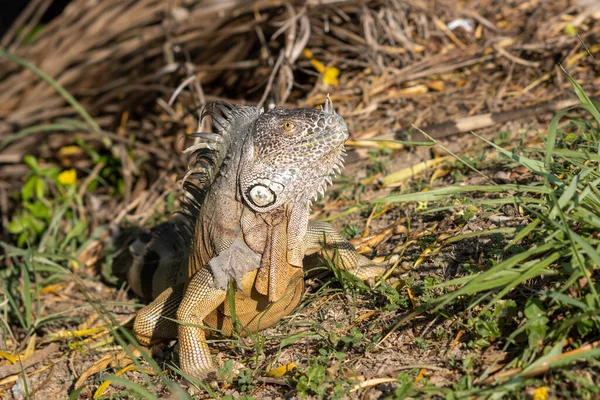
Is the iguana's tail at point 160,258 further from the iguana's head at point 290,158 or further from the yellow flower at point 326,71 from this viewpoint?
the yellow flower at point 326,71

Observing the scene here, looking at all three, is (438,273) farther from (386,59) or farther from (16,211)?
(16,211)

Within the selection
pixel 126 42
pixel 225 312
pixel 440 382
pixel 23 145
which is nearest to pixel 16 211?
pixel 23 145

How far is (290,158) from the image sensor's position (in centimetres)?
380

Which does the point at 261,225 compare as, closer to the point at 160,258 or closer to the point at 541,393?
the point at 160,258

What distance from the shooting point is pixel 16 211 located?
23.7 feet

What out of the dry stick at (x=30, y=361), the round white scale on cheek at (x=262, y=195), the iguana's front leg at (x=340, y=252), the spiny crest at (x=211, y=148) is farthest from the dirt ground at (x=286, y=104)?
the spiny crest at (x=211, y=148)

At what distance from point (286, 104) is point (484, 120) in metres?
2.04

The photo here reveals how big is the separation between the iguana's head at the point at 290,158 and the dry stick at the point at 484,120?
1.89 m

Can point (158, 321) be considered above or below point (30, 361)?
above

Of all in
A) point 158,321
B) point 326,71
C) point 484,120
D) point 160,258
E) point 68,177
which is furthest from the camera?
point 68,177

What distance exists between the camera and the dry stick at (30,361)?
452cm

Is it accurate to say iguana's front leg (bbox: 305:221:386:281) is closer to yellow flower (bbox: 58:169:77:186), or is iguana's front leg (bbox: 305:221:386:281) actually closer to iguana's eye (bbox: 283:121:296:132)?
iguana's eye (bbox: 283:121:296:132)

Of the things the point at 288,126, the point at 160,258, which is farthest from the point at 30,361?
the point at 288,126

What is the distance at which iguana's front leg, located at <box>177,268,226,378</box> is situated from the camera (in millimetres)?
3752
